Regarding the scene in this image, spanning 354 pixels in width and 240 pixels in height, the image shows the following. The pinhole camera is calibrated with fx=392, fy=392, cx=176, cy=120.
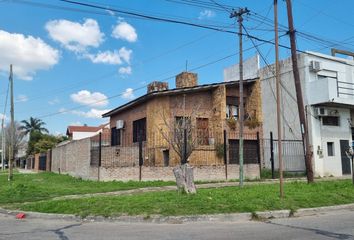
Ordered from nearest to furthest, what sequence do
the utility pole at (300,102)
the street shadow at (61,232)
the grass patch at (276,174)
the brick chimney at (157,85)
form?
1. the street shadow at (61,232)
2. the utility pole at (300,102)
3. the grass patch at (276,174)
4. the brick chimney at (157,85)

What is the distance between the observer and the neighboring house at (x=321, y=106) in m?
25.5

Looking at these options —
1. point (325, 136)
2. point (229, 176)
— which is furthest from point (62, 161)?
point (325, 136)

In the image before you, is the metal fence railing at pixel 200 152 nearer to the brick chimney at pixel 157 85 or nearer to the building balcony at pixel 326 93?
the building balcony at pixel 326 93

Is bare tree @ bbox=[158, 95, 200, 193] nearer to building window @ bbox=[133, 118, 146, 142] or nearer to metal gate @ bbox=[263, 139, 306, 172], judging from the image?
building window @ bbox=[133, 118, 146, 142]

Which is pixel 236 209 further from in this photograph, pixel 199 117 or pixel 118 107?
pixel 118 107

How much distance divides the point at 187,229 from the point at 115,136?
24.9m

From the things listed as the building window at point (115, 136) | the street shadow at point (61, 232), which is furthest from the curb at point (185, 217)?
the building window at point (115, 136)

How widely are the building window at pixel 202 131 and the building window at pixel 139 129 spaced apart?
398 cm

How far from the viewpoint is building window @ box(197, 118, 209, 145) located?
23750 millimetres

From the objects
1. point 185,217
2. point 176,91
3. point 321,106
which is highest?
point 176,91

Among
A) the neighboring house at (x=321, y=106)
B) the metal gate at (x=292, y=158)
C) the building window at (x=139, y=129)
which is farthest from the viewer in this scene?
the building window at (x=139, y=129)

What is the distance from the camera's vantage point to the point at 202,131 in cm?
2472

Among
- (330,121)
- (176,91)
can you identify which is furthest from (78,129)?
(330,121)

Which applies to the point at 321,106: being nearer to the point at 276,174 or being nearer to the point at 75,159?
the point at 276,174
